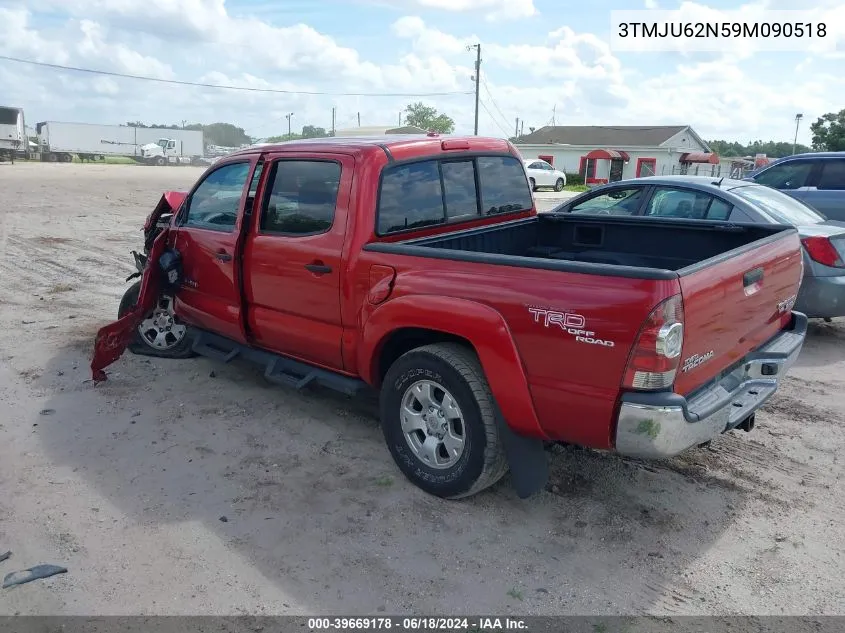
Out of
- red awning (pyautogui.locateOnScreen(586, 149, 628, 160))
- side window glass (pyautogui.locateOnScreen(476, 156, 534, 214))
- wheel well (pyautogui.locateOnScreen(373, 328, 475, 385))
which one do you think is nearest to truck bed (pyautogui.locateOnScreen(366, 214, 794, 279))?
side window glass (pyautogui.locateOnScreen(476, 156, 534, 214))

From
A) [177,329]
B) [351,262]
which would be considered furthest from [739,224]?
[177,329]

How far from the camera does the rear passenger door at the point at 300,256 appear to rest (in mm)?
4262

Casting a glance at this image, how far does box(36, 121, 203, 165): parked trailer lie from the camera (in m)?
50.0

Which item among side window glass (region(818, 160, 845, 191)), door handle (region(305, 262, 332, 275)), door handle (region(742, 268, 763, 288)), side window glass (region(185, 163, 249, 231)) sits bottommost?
door handle (region(305, 262, 332, 275))

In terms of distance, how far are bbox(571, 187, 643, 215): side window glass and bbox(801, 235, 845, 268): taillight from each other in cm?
167

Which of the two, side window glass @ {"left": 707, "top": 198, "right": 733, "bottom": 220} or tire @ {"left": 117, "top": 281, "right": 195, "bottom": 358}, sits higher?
side window glass @ {"left": 707, "top": 198, "right": 733, "bottom": 220}

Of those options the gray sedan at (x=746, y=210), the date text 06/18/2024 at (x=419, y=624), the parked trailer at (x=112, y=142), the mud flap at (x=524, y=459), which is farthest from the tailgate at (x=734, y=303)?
the parked trailer at (x=112, y=142)

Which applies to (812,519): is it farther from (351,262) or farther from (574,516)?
(351,262)

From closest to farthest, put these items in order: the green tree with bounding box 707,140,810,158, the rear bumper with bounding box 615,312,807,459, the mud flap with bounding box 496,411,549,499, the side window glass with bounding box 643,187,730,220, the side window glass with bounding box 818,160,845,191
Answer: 1. the rear bumper with bounding box 615,312,807,459
2. the mud flap with bounding box 496,411,549,499
3. the side window glass with bounding box 643,187,730,220
4. the side window glass with bounding box 818,160,845,191
5. the green tree with bounding box 707,140,810,158

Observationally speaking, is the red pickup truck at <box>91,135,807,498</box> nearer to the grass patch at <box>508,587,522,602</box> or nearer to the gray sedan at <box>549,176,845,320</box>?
the grass patch at <box>508,587,522,602</box>

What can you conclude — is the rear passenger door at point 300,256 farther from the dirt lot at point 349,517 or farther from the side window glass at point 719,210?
the side window glass at point 719,210

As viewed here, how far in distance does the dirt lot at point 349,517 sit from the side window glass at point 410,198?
148 centimetres

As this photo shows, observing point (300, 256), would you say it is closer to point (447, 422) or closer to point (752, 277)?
point (447, 422)

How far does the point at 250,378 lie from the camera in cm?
582
